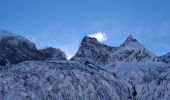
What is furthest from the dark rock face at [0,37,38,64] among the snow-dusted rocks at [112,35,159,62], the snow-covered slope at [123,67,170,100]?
the snow-dusted rocks at [112,35,159,62]

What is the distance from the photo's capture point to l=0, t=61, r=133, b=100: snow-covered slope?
46.9ft

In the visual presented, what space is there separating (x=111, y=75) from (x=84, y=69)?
1126 millimetres

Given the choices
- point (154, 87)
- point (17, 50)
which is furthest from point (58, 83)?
point (17, 50)

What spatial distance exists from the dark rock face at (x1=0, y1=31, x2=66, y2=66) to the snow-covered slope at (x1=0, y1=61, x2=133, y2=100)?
112 m

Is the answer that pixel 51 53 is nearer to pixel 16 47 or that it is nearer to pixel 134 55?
pixel 16 47

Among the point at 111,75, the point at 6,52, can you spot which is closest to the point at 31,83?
the point at 111,75

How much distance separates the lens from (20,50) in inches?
5679

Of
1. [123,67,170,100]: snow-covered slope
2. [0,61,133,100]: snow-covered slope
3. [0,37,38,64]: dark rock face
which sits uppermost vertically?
[0,37,38,64]: dark rock face

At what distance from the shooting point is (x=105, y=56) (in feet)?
651

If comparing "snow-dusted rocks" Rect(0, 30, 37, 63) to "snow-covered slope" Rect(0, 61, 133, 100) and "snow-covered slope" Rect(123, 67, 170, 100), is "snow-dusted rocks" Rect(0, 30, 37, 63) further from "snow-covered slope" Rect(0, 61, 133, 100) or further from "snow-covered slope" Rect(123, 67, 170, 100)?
"snow-covered slope" Rect(0, 61, 133, 100)

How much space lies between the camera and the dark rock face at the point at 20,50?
132m

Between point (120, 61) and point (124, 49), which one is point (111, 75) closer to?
point (120, 61)

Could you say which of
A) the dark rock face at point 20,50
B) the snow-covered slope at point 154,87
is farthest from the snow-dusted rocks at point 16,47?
the snow-covered slope at point 154,87

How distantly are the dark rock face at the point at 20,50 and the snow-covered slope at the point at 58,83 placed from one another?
112m
